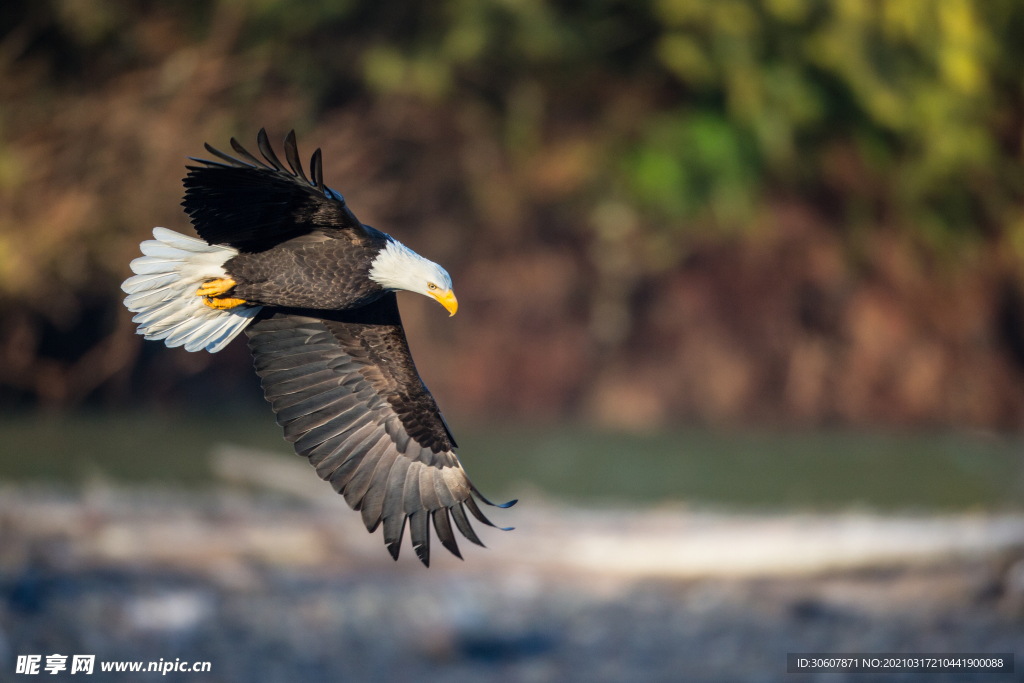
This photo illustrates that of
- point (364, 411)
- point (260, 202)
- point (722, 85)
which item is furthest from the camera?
point (722, 85)

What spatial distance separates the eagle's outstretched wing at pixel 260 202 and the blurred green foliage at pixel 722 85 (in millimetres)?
6015

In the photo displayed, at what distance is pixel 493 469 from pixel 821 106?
4.70m

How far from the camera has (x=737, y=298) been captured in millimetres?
11234

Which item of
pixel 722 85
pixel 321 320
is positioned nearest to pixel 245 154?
pixel 321 320

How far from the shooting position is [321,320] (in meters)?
3.56

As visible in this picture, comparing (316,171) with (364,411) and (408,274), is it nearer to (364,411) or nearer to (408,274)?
(408,274)

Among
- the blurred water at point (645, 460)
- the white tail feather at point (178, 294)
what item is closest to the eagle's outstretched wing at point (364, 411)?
the white tail feather at point (178, 294)

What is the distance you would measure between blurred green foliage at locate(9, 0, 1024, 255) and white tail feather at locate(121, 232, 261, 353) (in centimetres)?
581

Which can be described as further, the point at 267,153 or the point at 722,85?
the point at 722,85

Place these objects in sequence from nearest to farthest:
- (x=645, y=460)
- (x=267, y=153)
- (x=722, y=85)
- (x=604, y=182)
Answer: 1. (x=267, y=153)
2. (x=645, y=460)
3. (x=722, y=85)
4. (x=604, y=182)

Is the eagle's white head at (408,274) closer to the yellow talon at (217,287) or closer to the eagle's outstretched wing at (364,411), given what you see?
the eagle's outstretched wing at (364,411)

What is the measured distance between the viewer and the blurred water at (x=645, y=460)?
27.3 ft

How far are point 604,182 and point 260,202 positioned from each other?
7714 mm

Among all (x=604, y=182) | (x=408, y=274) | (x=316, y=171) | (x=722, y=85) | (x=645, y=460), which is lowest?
(x=408, y=274)
